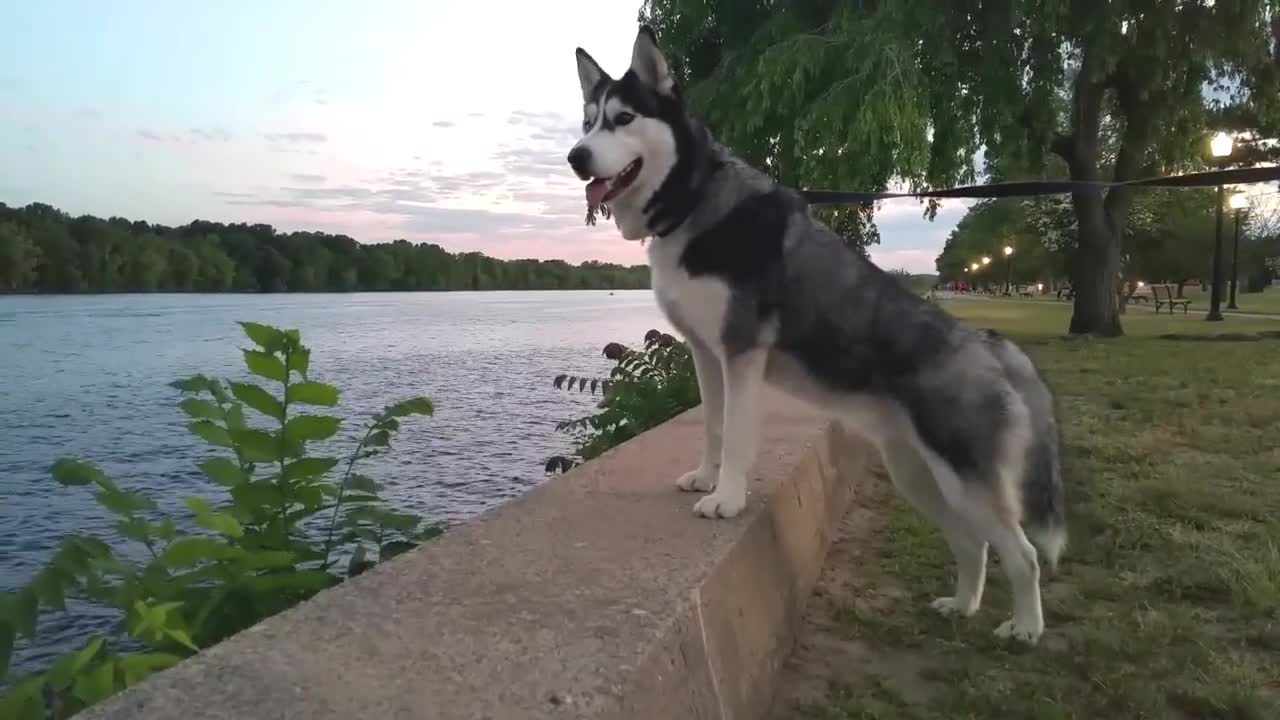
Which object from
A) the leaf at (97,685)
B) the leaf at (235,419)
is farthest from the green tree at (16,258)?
the leaf at (97,685)

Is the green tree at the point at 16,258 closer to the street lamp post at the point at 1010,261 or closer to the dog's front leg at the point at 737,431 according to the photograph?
the dog's front leg at the point at 737,431

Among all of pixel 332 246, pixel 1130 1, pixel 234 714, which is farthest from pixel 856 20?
pixel 332 246

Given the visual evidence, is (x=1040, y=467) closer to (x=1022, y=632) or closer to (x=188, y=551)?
(x=1022, y=632)

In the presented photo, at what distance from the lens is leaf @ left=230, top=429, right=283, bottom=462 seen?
10.9 ft

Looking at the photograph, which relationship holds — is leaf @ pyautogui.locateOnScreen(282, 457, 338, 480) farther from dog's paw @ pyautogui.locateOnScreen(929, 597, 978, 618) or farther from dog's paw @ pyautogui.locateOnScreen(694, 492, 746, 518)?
dog's paw @ pyautogui.locateOnScreen(929, 597, 978, 618)

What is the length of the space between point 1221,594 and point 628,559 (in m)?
2.72

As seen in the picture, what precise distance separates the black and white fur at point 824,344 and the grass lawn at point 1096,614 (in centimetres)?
29

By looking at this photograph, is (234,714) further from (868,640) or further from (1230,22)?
(1230,22)

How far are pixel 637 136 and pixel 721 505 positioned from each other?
1.54 m

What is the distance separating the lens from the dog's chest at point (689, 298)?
11.3 ft

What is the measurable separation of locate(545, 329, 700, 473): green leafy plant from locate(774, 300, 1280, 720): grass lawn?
193 centimetres

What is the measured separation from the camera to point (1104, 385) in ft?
36.7

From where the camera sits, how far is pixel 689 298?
11.4 feet

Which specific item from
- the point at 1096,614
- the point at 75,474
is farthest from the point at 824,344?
the point at 75,474
